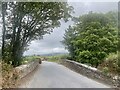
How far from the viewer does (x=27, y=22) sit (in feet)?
54.4

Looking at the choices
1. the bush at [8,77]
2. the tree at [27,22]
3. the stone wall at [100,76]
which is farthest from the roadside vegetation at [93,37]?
the bush at [8,77]

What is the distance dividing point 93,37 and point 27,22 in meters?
4.29

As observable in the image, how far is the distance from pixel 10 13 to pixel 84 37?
6332 mm

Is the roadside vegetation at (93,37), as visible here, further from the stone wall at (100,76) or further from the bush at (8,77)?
the bush at (8,77)

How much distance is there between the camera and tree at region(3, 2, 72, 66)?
48.3 feet

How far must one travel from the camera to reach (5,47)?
14852 mm

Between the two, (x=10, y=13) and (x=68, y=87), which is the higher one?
(x=10, y=13)

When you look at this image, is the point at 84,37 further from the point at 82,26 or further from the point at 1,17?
the point at 1,17

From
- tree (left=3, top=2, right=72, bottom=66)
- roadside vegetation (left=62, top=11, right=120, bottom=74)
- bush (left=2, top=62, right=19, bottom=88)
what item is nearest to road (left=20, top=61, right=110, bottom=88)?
bush (left=2, top=62, right=19, bottom=88)

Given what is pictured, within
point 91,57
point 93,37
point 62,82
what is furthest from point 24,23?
point 62,82

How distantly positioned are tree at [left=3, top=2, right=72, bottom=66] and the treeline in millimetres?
2056

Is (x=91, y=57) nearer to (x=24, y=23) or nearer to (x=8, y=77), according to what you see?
(x=24, y=23)

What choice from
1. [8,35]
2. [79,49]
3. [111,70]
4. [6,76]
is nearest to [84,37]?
A: [79,49]

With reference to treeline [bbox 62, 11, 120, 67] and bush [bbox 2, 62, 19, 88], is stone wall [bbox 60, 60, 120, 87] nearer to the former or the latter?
treeline [bbox 62, 11, 120, 67]
